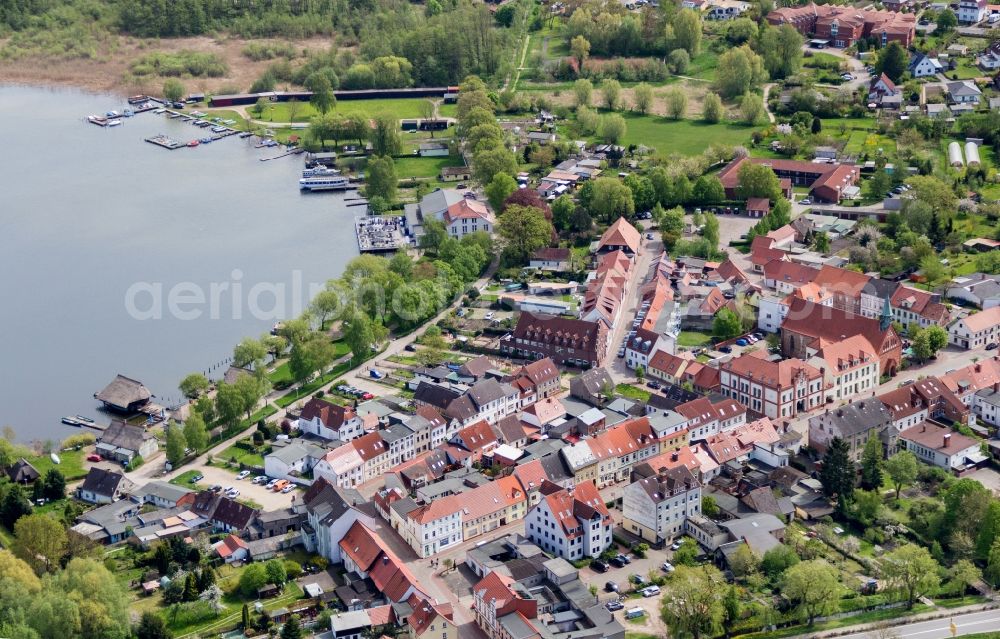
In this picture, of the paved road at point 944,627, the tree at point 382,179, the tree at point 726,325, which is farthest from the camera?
the tree at point 382,179

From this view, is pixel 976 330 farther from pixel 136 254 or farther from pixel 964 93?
pixel 136 254

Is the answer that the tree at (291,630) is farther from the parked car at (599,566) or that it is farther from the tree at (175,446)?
the tree at (175,446)

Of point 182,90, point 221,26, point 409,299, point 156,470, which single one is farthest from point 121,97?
point 156,470

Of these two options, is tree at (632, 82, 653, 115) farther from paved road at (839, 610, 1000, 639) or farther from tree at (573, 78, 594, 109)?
paved road at (839, 610, 1000, 639)

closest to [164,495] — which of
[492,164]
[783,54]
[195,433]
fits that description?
[195,433]

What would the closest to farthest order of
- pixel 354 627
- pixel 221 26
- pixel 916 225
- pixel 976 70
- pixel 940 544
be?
pixel 354 627, pixel 940 544, pixel 916 225, pixel 976 70, pixel 221 26

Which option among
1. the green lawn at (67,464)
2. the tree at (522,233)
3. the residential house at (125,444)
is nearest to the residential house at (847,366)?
the tree at (522,233)

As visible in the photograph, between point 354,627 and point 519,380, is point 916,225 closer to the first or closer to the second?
point 519,380
